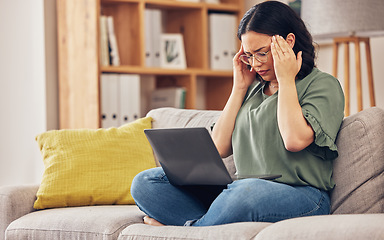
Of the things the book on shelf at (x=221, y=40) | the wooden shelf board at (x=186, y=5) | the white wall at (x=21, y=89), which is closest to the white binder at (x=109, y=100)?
the white wall at (x=21, y=89)

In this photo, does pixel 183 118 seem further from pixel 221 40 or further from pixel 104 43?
pixel 221 40

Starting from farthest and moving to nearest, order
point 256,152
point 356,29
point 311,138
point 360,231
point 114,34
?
point 114,34
point 356,29
point 256,152
point 311,138
point 360,231

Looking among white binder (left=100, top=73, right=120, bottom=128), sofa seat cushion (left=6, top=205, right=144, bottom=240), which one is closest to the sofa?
sofa seat cushion (left=6, top=205, right=144, bottom=240)

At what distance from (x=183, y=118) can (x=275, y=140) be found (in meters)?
0.77

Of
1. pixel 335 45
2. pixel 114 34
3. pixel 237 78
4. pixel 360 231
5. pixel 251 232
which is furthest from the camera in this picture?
pixel 114 34

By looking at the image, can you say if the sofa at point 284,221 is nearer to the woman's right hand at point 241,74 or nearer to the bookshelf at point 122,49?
the woman's right hand at point 241,74

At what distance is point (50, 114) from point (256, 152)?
215 centimetres

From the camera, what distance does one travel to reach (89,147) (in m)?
2.57

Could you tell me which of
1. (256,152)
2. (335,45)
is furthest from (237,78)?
(335,45)

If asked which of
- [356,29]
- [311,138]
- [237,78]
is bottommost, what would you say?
[311,138]

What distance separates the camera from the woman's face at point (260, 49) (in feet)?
6.61

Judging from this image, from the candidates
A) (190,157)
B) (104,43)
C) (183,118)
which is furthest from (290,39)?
(104,43)

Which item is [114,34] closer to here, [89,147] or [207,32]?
[207,32]

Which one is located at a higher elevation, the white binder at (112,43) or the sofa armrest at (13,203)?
the white binder at (112,43)
